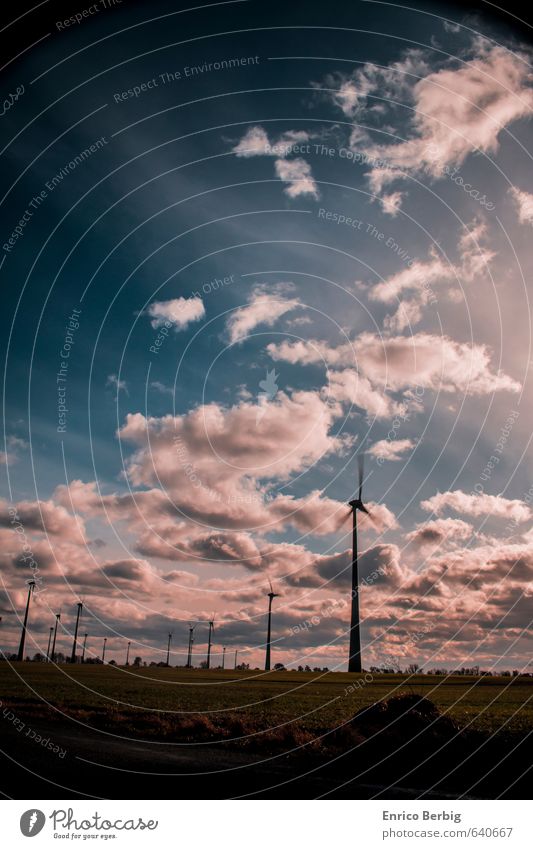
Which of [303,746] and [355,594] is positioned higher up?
[355,594]

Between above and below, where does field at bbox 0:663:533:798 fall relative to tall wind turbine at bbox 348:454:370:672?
below

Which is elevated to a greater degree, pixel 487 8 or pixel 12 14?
pixel 487 8

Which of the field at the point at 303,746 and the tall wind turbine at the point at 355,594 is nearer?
the field at the point at 303,746

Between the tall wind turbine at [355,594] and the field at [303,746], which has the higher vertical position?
the tall wind turbine at [355,594]

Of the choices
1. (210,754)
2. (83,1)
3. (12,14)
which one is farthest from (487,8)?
(210,754)

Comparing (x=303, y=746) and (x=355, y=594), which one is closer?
(x=303, y=746)

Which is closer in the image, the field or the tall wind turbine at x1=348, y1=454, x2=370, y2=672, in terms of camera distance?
the field
